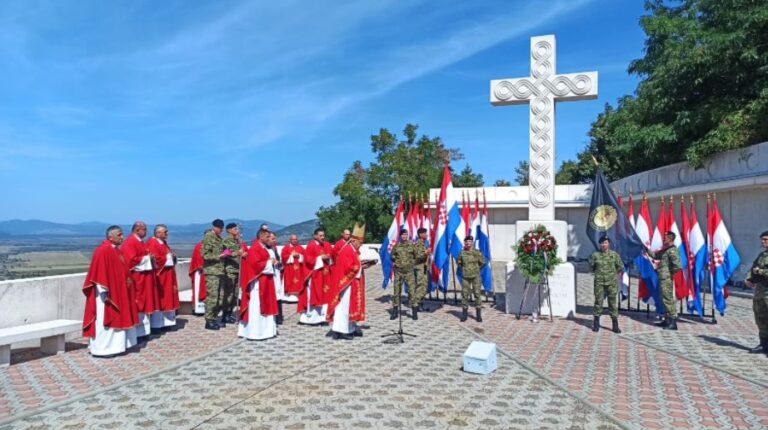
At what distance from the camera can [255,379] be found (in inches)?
250

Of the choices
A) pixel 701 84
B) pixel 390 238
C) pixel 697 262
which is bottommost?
pixel 697 262

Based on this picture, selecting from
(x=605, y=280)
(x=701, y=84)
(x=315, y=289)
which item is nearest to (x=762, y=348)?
(x=605, y=280)

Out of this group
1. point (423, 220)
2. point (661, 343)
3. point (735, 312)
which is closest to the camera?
point (661, 343)

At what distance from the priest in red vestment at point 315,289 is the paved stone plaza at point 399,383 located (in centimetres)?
92

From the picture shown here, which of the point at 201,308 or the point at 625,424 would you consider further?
the point at 201,308

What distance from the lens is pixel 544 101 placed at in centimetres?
1122

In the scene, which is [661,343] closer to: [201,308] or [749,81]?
[201,308]

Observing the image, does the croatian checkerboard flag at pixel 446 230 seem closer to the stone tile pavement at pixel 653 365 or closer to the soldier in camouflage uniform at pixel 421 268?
the soldier in camouflage uniform at pixel 421 268

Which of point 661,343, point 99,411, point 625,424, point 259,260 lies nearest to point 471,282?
point 661,343

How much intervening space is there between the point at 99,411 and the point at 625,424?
5.01m

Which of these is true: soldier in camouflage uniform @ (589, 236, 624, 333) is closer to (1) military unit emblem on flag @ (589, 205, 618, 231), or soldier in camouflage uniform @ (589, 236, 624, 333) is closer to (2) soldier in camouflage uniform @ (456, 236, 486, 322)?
(1) military unit emblem on flag @ (589, 205, 618, 231)

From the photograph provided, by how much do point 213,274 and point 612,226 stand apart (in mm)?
7761

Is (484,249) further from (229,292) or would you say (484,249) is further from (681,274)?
(229,292)

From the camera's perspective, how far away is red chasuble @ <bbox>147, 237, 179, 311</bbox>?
9320 millimetres
